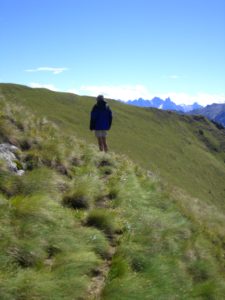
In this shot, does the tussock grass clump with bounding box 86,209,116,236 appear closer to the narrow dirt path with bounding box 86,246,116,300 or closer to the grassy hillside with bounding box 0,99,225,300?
the grassy hillside with bounding box 0,99,225,300

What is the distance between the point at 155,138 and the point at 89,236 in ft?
318

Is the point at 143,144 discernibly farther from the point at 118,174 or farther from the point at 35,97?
the point at 118,174

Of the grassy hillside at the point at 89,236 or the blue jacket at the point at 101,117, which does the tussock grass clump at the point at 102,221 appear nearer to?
the grassy hillside at the point at 89,236

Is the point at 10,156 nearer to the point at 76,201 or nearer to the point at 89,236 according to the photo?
the point at 76,201

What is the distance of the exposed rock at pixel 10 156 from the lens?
33.1 feet

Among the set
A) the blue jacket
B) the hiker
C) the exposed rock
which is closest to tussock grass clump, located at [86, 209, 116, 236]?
the exposed rock

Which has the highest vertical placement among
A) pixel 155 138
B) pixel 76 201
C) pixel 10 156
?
pixel 10 156

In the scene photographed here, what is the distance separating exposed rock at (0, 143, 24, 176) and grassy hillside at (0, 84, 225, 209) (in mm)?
50768

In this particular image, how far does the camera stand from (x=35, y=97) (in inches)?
3738

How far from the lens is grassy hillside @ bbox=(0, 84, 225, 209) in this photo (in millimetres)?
75812

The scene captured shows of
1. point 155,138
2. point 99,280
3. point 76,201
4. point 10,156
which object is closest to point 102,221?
point 76,201

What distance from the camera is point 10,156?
1089 cm

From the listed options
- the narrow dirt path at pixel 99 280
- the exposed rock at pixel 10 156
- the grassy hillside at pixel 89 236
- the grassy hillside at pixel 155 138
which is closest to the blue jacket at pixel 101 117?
the grassy hillside at pixel 89 236

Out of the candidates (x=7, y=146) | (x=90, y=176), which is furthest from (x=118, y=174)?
(x=7, y=146)
